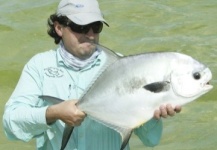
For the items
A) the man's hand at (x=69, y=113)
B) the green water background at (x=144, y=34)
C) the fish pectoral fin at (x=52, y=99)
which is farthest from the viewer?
the green water background at (x=144, y=34)

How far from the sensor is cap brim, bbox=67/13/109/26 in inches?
162

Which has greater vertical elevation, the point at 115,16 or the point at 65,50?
the point at 65,50

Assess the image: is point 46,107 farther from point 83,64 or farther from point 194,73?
point 194,73

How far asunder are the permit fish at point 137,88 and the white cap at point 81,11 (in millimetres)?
252

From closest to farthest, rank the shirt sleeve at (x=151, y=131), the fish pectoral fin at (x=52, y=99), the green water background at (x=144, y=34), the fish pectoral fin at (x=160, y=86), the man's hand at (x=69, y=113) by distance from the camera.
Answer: the fish pectoral fin at (x=160, y=86), the man's hand at (x=69, y=113), the fish pectoral fin at (x=52, y=99), the shirt sleeve at (x=151, y=131), the green water background at (x=144, y=34)

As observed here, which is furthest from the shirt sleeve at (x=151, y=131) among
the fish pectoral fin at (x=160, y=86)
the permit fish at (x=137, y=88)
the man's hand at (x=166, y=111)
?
the fish pectoral fin at (x=160, y=86)

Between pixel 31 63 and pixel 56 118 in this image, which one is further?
pixel 31 63

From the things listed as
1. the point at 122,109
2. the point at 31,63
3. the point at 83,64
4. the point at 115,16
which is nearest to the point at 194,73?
the point at 122,109

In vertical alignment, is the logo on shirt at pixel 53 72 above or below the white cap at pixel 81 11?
below

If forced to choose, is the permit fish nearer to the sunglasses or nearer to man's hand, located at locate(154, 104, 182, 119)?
man's hand, located at locate(154, 104, 182, 119)

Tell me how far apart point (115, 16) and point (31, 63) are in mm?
6812

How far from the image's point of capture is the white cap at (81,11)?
413cm

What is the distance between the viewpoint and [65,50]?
4215 millimetres

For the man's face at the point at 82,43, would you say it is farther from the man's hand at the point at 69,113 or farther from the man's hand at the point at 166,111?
the man's hand at the point at 166,111
